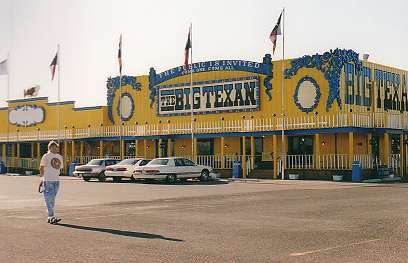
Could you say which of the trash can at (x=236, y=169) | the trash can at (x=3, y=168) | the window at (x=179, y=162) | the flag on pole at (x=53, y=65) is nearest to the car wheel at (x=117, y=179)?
the window at (x=179, y=162)

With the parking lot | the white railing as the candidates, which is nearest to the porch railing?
the white railing

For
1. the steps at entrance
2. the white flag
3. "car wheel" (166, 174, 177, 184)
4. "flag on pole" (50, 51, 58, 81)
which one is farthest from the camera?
the white flag

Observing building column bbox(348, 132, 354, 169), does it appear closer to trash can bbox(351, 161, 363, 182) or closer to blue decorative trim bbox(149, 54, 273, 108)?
trash can bbox(351, 161, 363, 182)

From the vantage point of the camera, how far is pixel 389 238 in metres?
10.6

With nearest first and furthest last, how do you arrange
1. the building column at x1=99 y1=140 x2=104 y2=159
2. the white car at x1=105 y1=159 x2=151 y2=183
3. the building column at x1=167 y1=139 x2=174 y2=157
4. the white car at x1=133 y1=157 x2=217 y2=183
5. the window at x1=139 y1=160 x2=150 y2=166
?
1. the white car at x1=133 y1=157 x2=217 y2=183
2. the white car at x1=105 y1=159 x2=151 y2=183
3. the window at x1=139 y1=160 x2=150 y2=166
4. the building column at x1=167 y1=139 x2=174 y2=157
5. the building column at x1=99 y1=140 x2=104 y2=159

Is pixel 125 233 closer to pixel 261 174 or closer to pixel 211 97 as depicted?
pixel 261 174

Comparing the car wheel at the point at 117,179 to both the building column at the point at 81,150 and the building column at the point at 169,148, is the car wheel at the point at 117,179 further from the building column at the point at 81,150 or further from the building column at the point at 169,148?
the building column at the point at 81,150

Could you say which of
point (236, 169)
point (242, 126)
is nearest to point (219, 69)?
point (242, 126)

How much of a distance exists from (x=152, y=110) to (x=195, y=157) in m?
7.41

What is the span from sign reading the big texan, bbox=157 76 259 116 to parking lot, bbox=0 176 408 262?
22184 mm

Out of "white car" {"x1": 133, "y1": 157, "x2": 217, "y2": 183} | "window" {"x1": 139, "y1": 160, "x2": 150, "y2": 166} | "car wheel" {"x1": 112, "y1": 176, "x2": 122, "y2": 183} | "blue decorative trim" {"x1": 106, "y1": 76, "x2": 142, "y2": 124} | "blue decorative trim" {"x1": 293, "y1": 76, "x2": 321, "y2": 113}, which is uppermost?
"blue decorative trim" {"x1": 106, "y1": 76, "x2": 142, "y2": 124}

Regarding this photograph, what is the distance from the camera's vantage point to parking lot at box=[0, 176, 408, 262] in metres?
9.02

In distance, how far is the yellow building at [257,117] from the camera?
36.2 metres

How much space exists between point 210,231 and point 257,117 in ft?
94.5
